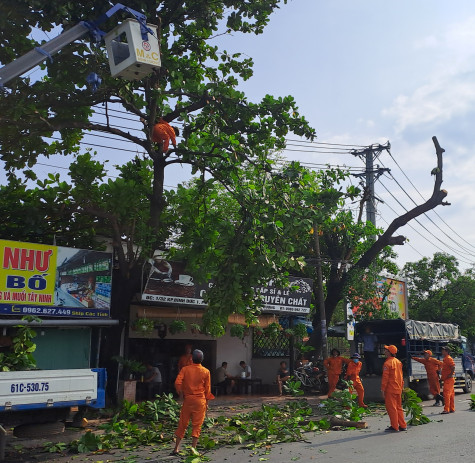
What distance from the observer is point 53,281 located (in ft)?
42.9

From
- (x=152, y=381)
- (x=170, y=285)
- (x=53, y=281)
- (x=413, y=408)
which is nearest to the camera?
(x=413, y=408)

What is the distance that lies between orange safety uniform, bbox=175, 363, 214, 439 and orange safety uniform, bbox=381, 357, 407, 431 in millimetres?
3868

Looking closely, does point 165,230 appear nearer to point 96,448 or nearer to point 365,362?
point 96,448

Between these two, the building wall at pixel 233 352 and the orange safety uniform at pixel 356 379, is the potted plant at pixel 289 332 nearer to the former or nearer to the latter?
the building wall at pixel 233 352

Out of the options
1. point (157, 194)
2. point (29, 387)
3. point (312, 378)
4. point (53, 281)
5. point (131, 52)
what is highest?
→ point (131, 52)

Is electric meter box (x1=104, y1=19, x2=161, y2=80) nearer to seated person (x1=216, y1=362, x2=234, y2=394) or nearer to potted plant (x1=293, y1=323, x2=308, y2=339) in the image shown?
seated person (x1=216, y1=362, x2=234, y2=394)

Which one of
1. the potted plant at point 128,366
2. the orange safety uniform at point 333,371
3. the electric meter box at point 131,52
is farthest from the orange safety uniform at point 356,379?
the electric meter box at point 131,52

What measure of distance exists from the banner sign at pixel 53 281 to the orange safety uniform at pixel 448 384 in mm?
8518

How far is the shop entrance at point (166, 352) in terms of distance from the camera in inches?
717

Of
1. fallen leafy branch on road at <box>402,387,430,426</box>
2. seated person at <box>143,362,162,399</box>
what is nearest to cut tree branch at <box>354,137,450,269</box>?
fallen leafy branch on road at <box>402,387,430,426</box>

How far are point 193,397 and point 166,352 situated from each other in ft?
34.0

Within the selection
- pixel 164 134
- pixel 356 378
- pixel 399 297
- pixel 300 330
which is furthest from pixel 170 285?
pixel 399 297

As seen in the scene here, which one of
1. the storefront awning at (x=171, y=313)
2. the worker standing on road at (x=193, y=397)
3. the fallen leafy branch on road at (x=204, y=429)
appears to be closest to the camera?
the worker standing on road at (x=193, y=397)

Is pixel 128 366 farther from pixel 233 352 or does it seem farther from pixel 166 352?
pixel 233 352
